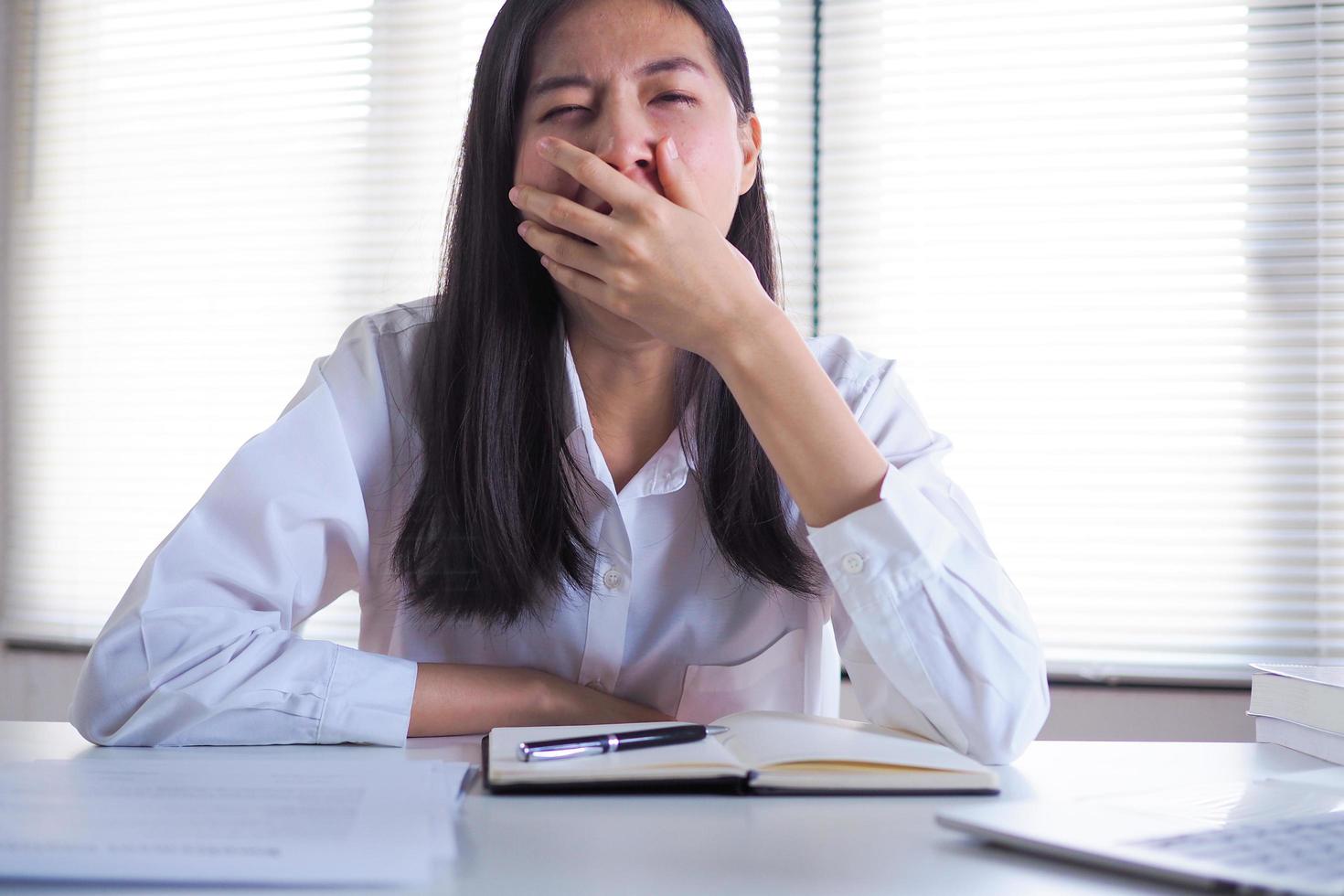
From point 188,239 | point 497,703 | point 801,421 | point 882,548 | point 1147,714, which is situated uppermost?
point 188,239

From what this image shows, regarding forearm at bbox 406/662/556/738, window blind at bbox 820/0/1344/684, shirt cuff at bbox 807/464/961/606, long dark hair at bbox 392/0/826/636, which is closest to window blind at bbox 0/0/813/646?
window blind at bbox 820/0/1344/684

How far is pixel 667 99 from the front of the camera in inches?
42.1

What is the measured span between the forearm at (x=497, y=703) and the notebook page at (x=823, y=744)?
4.7 inches

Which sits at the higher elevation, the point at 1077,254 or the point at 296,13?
the point at 296,13

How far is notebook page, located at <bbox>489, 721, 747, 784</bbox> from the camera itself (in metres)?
0.63

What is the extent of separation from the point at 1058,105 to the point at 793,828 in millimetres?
1949

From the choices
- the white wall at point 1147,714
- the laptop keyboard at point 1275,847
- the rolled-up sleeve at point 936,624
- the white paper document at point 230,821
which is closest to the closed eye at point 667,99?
the rolled-up sleeve at point 936,624

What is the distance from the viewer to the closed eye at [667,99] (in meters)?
1.07

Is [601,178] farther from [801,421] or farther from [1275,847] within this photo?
[1275,847]

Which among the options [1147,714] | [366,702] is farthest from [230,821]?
[1147,714]

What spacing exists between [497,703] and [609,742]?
0.24 m

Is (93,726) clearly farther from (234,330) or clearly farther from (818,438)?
(234,330)

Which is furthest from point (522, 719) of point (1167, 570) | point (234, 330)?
point (234, 330)

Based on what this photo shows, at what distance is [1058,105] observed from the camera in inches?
83.7
